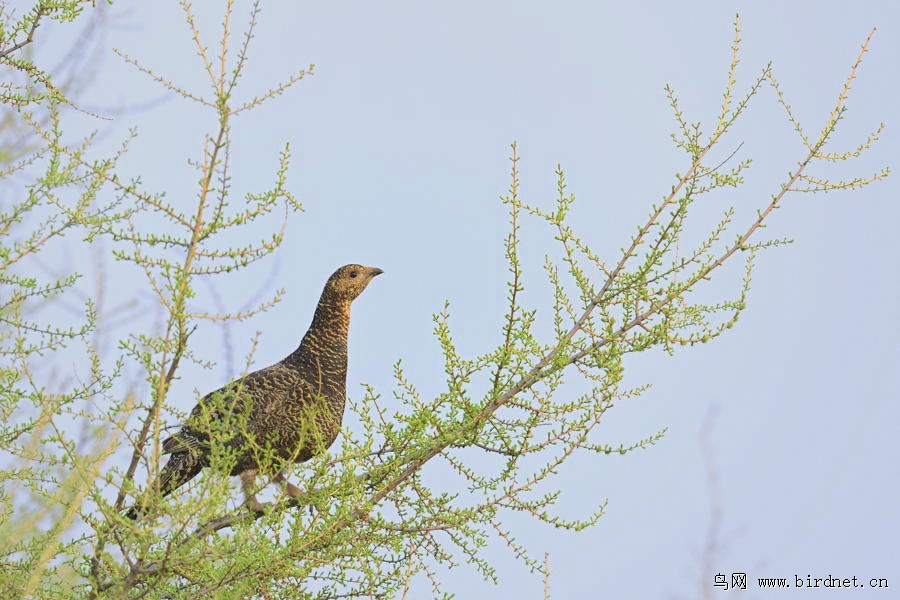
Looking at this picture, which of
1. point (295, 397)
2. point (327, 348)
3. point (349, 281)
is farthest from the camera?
point (349, 281)

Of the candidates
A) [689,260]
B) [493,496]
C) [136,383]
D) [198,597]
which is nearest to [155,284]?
[136,383]

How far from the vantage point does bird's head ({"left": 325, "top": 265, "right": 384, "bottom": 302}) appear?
24.9ft

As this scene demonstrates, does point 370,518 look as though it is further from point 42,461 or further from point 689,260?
point 689,260

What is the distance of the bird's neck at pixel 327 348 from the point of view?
23.1 feet

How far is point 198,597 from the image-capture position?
4.77m

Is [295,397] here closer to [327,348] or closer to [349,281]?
[327,348]

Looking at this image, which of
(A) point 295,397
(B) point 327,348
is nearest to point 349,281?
(B) point 327,348

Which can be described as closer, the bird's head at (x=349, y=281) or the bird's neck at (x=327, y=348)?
the bird's neck at (x=327, y=348)

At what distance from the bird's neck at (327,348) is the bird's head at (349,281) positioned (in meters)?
0.06

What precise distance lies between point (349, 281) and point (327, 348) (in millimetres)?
595

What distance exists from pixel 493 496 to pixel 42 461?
6.62 feet

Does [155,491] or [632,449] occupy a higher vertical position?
[632,449]

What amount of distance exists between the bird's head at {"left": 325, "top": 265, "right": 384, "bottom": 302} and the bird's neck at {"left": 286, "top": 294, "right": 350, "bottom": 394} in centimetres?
6

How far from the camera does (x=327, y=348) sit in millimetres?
7219
